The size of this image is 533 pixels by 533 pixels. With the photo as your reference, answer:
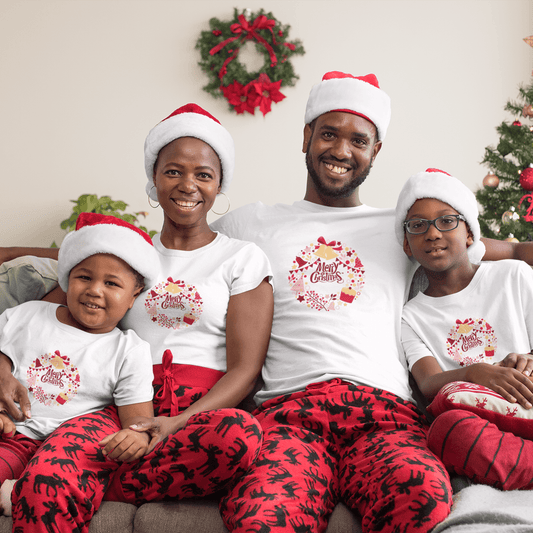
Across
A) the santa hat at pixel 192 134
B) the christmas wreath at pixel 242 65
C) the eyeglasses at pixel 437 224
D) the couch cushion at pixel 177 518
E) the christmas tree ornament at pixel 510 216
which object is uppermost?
the christmas wreath at pixel 242 65

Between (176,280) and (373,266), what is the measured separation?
571 millimetres

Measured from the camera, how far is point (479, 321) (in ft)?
4.64

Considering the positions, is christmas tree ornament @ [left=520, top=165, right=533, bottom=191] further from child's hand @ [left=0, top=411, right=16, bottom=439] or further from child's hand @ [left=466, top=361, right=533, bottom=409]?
child's hand @ [left=0, top=411, right=16, bottom=439]

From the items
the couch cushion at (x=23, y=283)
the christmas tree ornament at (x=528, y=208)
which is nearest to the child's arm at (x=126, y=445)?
the couch cushion at (x=23, y=283)

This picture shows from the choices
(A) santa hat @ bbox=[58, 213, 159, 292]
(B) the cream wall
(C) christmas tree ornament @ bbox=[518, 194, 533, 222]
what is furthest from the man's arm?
(B) the cream wall

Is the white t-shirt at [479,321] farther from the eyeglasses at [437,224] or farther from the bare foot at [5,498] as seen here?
the bare foot at [5,498]

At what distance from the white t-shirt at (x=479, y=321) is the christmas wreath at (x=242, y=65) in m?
2.11

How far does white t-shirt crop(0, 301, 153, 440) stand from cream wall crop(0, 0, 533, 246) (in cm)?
198

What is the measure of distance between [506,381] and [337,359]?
408mm

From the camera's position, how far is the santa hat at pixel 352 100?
165cm

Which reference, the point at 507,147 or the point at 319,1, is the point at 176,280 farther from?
the point at 319,1

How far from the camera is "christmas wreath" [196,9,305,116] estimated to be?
3182 millimetres

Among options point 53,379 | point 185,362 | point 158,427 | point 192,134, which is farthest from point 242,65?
point 158,427

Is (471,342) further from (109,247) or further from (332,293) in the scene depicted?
(109,247)
